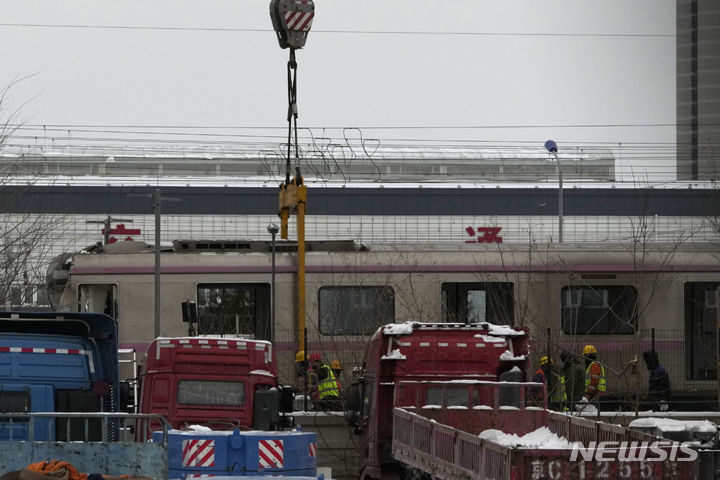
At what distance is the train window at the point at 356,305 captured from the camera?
2919cm

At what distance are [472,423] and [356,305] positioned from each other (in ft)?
42.2

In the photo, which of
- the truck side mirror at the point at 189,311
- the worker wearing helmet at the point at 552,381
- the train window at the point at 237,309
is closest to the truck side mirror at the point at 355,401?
the worker wearing helmet at the point at 552,381

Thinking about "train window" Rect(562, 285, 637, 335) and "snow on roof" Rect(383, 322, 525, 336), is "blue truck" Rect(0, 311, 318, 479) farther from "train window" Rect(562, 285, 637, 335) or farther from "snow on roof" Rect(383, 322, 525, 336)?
"train window" Rect(562, 285, 637, 335)

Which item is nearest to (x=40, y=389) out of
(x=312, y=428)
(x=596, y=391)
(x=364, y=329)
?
(x=312, y=428)

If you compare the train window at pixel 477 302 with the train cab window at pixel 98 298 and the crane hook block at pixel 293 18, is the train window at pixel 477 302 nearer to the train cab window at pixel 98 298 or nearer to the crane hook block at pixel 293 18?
the train cab window at pixel 98 298

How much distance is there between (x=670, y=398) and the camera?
92.9ft

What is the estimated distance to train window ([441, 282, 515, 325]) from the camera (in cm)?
2919

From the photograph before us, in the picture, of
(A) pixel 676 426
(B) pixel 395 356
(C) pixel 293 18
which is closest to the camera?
(A) pixel 676 426

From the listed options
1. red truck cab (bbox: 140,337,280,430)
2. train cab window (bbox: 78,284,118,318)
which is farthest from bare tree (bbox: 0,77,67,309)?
red truck cab (bbox: 140,337,280,430)

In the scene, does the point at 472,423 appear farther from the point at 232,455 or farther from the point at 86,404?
the point at 86,404

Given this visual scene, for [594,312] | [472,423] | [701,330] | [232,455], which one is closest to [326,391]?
Answer: [594,312]

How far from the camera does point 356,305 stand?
29.2m

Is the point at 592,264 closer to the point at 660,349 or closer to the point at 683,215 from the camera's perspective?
the point at 660,349

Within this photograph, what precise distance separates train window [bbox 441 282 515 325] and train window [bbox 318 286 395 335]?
1.20 m
